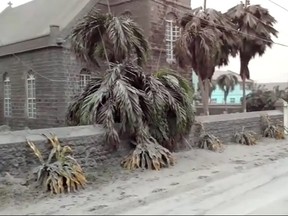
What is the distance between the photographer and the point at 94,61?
15.1m

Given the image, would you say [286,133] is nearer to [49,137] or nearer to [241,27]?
[241,27]

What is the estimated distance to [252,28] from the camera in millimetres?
26062

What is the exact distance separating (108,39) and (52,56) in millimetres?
10513

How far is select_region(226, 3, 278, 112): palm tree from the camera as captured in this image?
26.1 m

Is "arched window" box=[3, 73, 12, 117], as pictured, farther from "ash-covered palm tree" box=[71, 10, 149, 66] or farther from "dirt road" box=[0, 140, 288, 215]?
"dirt road" box=[0, 140, 288, 215]

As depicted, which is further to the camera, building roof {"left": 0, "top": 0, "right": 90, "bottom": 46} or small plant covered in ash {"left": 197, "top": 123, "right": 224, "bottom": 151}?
building roof {"left": 0, "top": 0, "right": 90, "bottom": 46}

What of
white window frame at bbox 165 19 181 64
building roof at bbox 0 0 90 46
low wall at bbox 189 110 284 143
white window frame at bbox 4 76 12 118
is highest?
building roof at bbox 0 0 90 46

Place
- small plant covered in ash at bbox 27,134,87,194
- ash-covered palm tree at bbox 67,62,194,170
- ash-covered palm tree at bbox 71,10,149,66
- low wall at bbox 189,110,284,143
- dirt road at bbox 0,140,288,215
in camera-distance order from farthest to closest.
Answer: low wall at bbox 189,110,284,143 → ash-covered palm tree at bbox 71,10,149,66 → ash-covered palm tree at bbox 67,62,194,170 → small plant covered in ash at bbox 27,134,87,194 → dirt road at bbox 0,140,288,215

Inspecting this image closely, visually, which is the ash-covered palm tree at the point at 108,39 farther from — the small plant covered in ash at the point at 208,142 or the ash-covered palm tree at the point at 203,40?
the ash-covered palm tree at the point at 203,40

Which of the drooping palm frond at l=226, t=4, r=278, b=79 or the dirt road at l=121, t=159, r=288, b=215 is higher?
the drooping palm frond at l=226, t=4, r=278, b=79

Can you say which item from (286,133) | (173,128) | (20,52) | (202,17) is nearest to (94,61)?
(173,128)

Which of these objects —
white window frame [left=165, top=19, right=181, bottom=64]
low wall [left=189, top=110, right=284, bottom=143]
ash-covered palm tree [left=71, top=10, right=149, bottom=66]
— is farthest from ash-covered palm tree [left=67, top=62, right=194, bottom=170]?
white window frame [left=165, top=19, right=181, bottom=64]

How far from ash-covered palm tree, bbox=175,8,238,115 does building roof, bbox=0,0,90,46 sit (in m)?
7.78

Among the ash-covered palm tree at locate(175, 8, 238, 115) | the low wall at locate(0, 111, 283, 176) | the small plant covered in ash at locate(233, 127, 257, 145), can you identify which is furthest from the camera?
the ash-covered palm tree at locate(175, 8, 238, 115)
